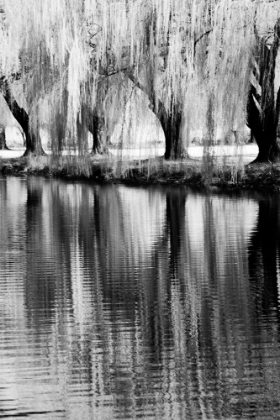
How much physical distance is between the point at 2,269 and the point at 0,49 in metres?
16.6

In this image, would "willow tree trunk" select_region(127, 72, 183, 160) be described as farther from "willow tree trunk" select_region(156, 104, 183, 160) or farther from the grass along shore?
the grass along shore

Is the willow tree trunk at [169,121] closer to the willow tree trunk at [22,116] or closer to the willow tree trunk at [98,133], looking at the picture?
the willow tree trunk at [98,133]

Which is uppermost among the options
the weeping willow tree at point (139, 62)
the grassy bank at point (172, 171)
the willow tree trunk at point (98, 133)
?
the weeping willow tree at point (139, 62)

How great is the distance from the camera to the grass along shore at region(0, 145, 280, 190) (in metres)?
21.6

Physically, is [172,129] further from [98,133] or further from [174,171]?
[98,133]

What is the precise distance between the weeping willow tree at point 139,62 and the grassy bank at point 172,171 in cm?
50

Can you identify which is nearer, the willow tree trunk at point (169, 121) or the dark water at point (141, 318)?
the dark water at point (141, 318)

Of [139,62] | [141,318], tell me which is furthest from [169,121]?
[141,318]

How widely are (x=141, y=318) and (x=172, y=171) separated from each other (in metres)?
15.4

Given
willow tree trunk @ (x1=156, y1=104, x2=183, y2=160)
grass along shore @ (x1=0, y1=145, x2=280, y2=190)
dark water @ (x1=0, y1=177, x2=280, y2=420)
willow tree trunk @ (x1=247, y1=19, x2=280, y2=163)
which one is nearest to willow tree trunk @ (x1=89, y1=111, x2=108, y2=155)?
grass along shore @ (x1=0, y1=145, x2=280, y2=190)

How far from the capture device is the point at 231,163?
21500 mm

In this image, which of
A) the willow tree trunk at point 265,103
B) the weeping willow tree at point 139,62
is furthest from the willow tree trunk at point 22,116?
the willow tree trunk at point 265,103

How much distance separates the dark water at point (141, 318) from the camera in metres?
6.30

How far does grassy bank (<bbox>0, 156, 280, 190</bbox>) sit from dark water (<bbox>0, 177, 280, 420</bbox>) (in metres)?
4.90
